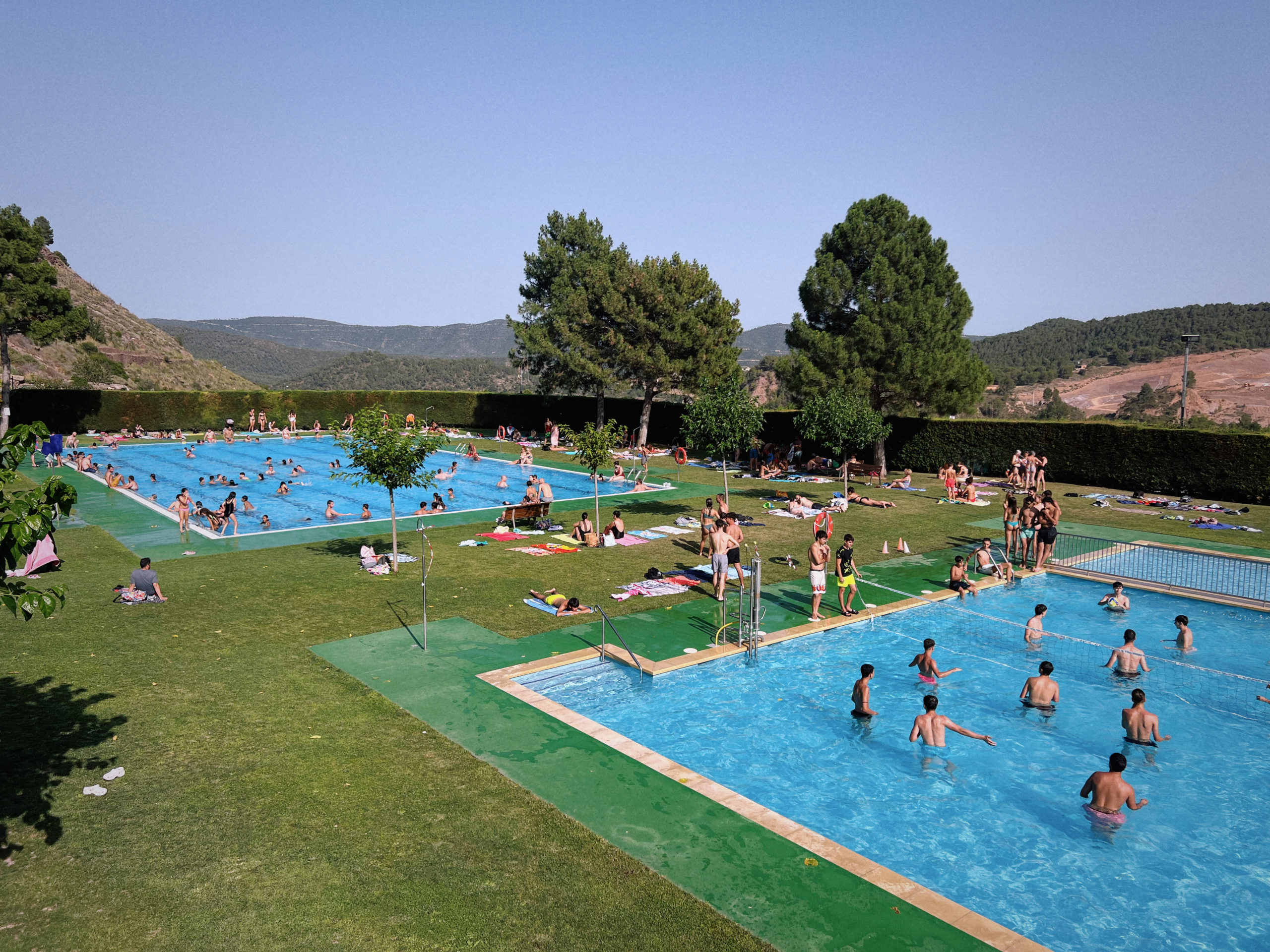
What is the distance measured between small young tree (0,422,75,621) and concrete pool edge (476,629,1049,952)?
6542 millimetres

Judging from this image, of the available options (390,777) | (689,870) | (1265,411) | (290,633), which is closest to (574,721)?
(390,777)

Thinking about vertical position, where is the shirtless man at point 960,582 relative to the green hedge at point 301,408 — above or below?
below

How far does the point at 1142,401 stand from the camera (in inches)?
3588

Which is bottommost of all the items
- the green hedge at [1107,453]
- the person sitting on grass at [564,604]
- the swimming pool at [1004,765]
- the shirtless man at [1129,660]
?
the swimming pool at [1004,765]

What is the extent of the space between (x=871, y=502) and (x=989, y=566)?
9186mm

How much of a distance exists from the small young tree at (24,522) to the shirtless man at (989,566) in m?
18.9

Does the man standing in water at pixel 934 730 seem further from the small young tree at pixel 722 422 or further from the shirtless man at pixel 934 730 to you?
the small young tree at pixel 722 422

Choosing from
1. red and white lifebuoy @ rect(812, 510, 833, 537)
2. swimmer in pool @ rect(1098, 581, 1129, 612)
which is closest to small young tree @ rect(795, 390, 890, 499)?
red and white lifebuoy @ rect(812, 510, 833, 537)

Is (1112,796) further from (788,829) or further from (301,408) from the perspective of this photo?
(301,408)

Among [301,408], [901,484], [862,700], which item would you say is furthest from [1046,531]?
[301,408]

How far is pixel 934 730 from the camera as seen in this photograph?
11.2 m

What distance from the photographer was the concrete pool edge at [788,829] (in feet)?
22.9

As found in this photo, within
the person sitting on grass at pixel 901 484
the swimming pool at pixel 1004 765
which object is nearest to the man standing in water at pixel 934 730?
the swimming pool at pixel 1004 765

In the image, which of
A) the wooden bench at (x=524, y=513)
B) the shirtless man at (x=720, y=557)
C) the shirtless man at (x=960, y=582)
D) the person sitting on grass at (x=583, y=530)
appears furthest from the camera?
the wooden bench at (x=524, y=513)
